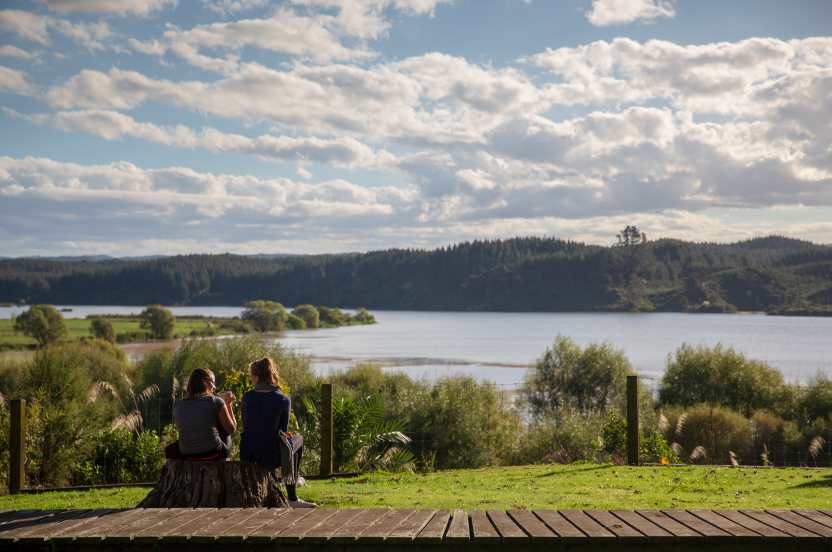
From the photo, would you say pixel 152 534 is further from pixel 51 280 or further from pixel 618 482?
pixel 51 280

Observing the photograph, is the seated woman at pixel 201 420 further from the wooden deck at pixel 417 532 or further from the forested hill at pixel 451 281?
the forested hill at pixel 451 281

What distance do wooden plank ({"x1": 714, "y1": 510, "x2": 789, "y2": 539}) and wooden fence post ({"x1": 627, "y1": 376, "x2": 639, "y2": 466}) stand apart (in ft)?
28.8

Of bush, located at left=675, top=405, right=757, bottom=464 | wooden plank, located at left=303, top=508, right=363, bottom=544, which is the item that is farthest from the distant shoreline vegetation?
wooden plank, located at left=303, top=508, right=363, bottom=544

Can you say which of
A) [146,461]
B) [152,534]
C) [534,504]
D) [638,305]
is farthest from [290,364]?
[638,305]

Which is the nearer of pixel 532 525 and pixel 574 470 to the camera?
pixel 532 525

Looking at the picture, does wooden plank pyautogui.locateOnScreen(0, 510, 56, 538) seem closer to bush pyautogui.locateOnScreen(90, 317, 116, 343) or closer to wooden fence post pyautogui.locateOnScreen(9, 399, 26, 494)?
wooden fence post pyautogui.locateOnScreen(9, 399, 26, 494)

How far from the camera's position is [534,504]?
9.79 m

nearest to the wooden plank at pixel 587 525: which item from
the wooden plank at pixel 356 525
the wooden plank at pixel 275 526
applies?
the wooden plank at pixel 356 525

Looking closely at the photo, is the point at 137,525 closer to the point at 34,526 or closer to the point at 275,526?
the point at 34,526

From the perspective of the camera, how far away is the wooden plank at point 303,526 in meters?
5.20

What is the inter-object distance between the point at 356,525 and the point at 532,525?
1.23 m

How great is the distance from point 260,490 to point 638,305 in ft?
543

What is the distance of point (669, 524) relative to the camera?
5.53m

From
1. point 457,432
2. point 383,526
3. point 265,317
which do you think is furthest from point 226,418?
point 265,317
